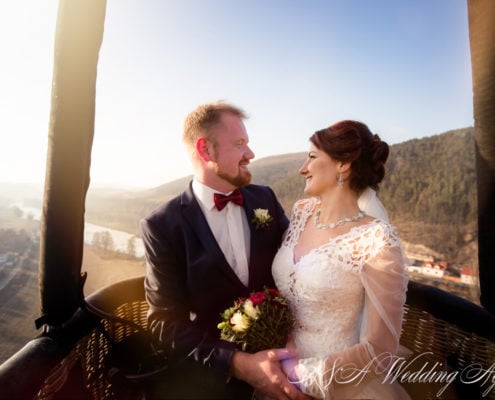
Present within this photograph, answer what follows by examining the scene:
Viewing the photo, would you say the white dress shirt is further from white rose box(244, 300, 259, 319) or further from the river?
the river

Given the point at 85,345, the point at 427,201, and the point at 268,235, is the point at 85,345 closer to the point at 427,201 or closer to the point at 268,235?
the point at 268,235

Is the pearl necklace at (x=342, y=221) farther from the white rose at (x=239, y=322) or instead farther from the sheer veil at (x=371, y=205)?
the white rose at (x=239, y=322)

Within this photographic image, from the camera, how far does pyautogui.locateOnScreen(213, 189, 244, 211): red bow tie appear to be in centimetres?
264

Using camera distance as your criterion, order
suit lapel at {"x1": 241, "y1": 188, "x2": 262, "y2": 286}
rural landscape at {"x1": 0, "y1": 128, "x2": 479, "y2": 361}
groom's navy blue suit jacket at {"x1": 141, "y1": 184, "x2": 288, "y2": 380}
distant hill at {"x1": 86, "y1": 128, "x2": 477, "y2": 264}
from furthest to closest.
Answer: distant hill at {"x1": 86, "y1": 128, "x2": 477, "y2": 264} → suit lapel at {"x1": 241, "y1": 188, "x2": 262, "y2": 286} → groom's navy blue suit jacket at {"x1": 141, "y1": 184, "x2": 288, "y2": 380} → rural landscape at {"x1": 0, "y1": 128, "x2": 479, "y2": 361}

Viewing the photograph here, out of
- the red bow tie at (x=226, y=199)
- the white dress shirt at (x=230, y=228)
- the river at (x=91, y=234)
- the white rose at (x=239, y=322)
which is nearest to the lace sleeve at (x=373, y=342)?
the white rose at (x=239, y=322)

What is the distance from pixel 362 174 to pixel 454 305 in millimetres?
1204

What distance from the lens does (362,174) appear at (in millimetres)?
2473

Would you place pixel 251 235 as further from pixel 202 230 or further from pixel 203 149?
pixel 203 149

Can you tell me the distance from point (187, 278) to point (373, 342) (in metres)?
1.48

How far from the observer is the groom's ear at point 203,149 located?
2734 millimetres

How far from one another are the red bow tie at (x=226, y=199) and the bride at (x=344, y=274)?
580 mm

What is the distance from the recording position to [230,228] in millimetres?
2670

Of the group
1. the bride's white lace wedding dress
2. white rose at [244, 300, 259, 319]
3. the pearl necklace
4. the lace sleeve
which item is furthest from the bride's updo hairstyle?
white rose at [244, 300, 259, 319]

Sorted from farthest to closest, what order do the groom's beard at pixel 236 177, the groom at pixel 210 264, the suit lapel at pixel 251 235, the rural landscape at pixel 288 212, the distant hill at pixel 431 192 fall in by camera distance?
the distant hill at pixel 431 192
the groom's beard at pixel 236 177
the suit lapel at pixel 251 235
the groom at pixel 210 264
the rural landscape at pixel 288 212
